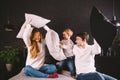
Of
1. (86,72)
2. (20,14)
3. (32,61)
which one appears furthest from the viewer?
(20,14)

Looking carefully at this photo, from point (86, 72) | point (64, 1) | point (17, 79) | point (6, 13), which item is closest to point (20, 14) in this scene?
point (6, 13)

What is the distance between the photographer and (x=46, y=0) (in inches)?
190

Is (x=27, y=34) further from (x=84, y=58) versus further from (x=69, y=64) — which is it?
(x=84, y=58)

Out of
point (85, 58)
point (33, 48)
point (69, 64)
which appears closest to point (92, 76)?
point (85, 58)

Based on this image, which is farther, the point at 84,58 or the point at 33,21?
the point at 33,21

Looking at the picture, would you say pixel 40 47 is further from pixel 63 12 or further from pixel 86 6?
pixel 86 6

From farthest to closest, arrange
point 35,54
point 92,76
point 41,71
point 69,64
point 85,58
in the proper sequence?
point 69,64 → point 41,71 → point 35,54 → point 85,58 → point 92,76

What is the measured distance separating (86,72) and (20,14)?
2.31m

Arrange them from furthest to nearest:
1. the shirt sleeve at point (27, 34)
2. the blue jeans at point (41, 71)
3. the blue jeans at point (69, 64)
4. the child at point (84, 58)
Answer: the blue jeans at point (69, 64) → the shirt sleeve at point (27, 34) → the blue jeans at point (41, 71) → the child at point (84, 58)

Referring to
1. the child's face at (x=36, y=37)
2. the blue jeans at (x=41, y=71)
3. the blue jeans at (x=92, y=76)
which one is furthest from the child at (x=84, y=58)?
the child's face at (x=36, y=37)

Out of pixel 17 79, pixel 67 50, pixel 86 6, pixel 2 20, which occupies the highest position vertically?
pixel 86 6

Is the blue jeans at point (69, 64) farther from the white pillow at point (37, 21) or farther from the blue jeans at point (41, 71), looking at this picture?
the white pillow at point (37, 21)

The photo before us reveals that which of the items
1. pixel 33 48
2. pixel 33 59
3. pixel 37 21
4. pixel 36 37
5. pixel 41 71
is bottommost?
pixel 41 71

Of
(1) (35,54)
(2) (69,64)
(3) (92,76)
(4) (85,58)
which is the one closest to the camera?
(3) (92,76)
